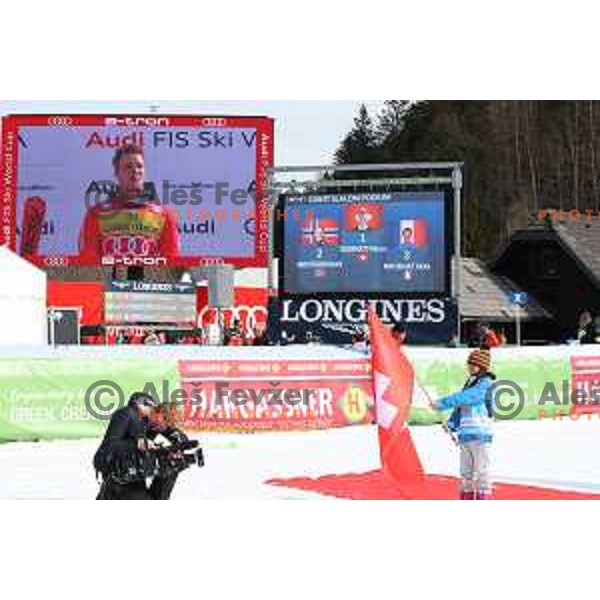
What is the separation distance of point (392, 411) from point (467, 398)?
66.5 inches

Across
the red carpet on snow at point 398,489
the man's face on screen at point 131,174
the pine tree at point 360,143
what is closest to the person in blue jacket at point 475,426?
the red carpet on snow at point 398,489

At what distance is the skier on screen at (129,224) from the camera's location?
38531 mm

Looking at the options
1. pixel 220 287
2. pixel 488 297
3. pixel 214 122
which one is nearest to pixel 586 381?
pixel 220 287

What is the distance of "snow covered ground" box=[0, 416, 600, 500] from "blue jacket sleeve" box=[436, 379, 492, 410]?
1751mm

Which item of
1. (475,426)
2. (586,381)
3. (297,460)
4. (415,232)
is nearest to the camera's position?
(475,426)

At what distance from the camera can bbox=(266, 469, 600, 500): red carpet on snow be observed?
11086 mm

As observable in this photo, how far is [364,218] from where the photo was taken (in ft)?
80.8

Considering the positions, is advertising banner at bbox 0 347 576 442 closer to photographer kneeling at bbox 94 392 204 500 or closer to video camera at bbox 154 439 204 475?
video camera at bbox 154 439 204 475

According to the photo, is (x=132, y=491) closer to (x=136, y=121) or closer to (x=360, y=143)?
(x=136, y=121)

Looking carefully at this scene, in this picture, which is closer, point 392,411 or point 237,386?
point 392,411

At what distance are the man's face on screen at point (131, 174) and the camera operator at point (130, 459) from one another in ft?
97.0

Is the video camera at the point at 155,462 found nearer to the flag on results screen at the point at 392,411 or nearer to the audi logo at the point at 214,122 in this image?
the flag on results screen at the point at 392,411
